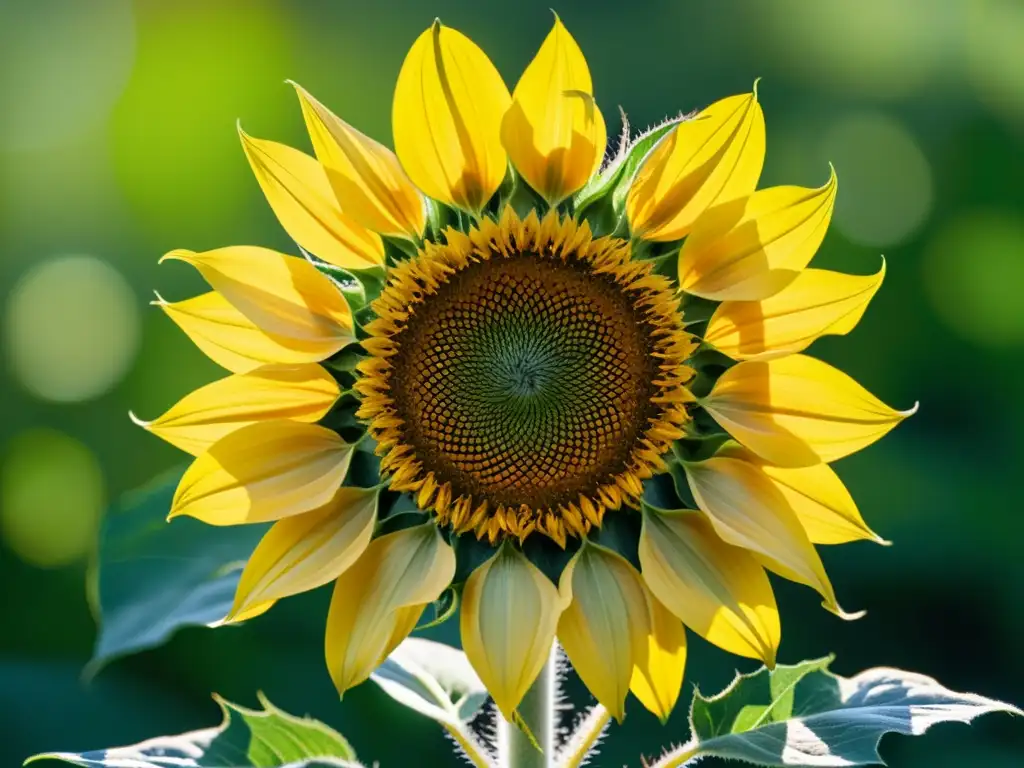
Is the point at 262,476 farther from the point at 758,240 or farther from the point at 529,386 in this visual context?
the point at 758,240

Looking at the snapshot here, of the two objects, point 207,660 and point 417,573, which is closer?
point 417,573

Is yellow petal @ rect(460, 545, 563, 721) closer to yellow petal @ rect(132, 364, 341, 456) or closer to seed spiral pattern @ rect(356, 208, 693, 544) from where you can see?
seed spiral pattern @ rect(356, 208, 693, 544)

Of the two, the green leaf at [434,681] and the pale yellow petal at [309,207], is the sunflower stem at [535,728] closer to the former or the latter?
the green leaf at [434,681]

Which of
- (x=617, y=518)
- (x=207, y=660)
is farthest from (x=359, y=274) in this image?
(x=207, y=660)

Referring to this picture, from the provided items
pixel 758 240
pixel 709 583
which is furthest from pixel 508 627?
pixel 758 240

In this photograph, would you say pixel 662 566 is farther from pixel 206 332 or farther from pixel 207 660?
pixel 207 660

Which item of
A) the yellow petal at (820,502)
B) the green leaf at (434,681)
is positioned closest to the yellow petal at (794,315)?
the yellow petal at (820,502)
